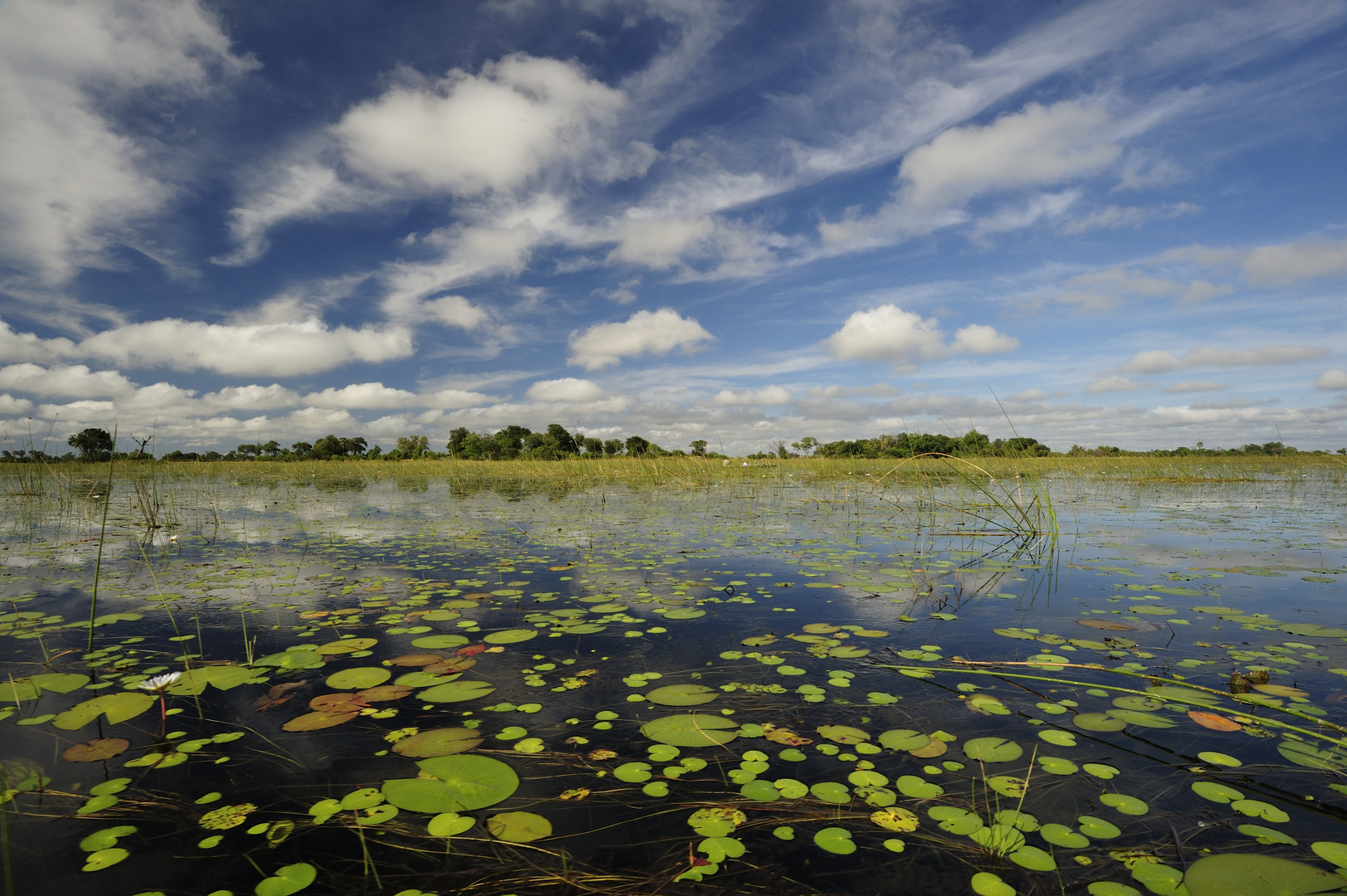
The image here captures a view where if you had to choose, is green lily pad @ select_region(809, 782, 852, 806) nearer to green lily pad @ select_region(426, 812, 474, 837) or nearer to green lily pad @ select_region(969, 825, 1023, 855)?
green lily pad @ select_region(969, 825, 1023, 855)

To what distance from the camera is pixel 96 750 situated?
5.63ft

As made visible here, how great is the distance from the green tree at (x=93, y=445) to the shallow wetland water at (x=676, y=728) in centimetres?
104

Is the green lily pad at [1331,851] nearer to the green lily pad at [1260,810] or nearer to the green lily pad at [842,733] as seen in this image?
the green lily pad at [1260,810]

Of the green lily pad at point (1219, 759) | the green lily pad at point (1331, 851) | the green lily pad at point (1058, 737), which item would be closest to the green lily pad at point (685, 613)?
the green lily pad at point (1058, 737)

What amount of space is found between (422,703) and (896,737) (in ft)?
5.53

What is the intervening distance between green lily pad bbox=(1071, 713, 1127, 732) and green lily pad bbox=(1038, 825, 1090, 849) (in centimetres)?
64

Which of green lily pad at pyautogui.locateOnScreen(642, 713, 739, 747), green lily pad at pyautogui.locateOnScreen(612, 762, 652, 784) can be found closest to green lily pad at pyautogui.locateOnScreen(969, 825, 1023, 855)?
green lily pad at pyautogui.locateOnScreen(642, 713, 739, 747)

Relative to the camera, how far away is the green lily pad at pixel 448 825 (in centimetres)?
135

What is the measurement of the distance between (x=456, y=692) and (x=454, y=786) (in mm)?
650

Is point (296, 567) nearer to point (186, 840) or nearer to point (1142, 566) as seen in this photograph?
point (186, 840)

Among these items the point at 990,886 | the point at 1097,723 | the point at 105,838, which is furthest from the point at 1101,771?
the point at 105,838

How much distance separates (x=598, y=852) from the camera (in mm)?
1277

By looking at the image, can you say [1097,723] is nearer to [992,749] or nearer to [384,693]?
[992,749]

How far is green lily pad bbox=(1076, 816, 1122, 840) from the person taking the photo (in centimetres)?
133
